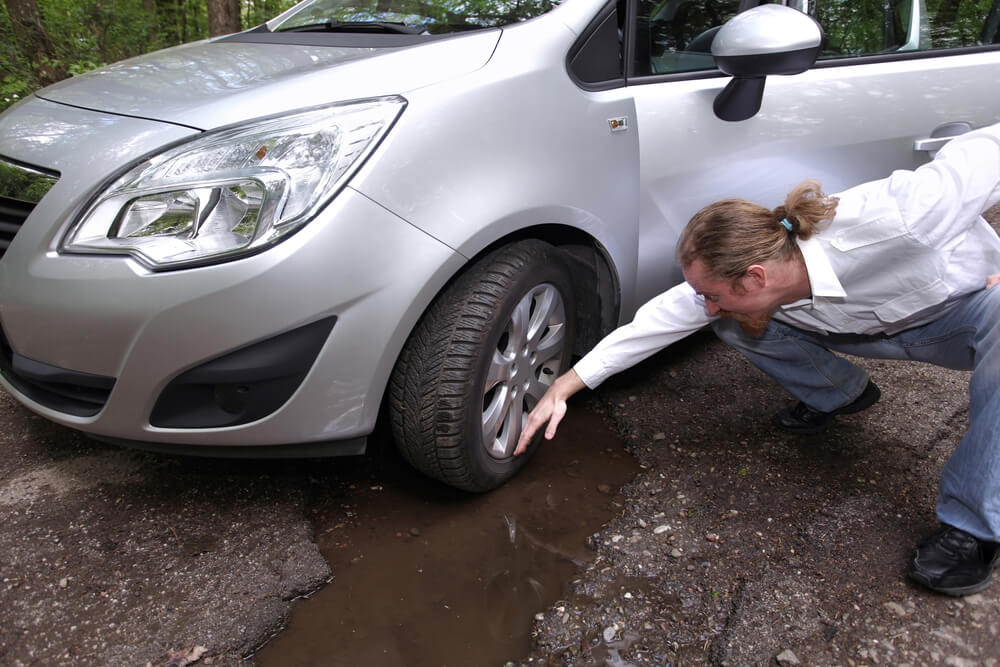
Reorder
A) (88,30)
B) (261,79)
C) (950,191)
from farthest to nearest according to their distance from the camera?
(88,30) < (261,79) < (950,191)

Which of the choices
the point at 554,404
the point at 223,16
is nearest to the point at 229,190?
the point at 554,404

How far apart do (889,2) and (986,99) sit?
0.48 metres

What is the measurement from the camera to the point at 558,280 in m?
2.09

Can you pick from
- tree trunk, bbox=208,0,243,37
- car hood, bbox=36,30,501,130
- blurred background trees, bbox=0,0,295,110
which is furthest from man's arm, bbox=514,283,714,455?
tree trunk, bbox=208,0,243,37

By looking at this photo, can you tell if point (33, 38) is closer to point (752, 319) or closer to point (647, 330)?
point (647, 330)

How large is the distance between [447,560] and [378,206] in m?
0.92

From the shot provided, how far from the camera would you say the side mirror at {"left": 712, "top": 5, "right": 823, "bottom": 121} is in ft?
6.40

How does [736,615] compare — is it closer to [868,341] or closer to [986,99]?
[868,341]

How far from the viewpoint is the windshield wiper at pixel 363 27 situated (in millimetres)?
2219

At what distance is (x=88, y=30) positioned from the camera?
6.64 meters

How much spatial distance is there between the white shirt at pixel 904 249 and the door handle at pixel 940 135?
2.54 feet

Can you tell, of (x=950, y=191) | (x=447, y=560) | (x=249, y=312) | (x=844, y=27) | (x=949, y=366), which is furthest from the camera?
(x=844, y=27)

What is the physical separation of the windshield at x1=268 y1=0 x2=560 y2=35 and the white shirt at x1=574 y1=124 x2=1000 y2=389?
93cm

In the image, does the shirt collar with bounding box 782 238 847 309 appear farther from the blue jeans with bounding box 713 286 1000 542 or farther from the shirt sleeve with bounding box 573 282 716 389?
the blue jeans with bounding box 713 286 1000 542
